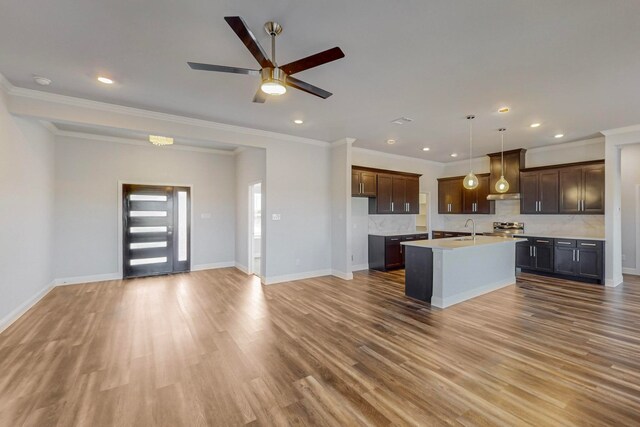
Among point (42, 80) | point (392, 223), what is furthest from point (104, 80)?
point (392, 223)

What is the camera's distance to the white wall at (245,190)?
5703 mm

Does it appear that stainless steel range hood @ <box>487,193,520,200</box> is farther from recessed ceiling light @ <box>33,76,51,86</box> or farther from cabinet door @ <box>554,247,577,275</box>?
recessed ceiling light @ <box>33,76,51,86</box>

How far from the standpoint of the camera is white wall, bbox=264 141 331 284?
221 inches

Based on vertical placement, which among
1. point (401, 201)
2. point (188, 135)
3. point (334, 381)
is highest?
point (188, 135)

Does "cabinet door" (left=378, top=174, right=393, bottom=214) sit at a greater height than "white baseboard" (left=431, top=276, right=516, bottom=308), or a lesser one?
greater

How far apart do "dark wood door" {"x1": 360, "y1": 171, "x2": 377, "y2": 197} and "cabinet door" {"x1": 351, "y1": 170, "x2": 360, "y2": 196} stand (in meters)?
0.12

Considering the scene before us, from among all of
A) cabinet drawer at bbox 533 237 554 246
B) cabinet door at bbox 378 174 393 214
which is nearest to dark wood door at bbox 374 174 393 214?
cabinet door at bbox 378 174 393 214

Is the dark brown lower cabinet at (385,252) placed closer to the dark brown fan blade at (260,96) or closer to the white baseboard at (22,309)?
the dark brown fan blade at (260,96)

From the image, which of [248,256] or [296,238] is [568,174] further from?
[248,256]

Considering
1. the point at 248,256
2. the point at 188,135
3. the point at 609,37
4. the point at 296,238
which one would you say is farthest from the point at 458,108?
the point at 248,256

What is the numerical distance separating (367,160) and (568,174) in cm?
432

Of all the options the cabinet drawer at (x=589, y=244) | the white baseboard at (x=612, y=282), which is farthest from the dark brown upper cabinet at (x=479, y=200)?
the white baseboard at (x=612, y=282)

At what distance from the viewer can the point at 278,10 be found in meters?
2.19

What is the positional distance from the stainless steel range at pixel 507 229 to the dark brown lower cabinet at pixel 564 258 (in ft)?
1.64
